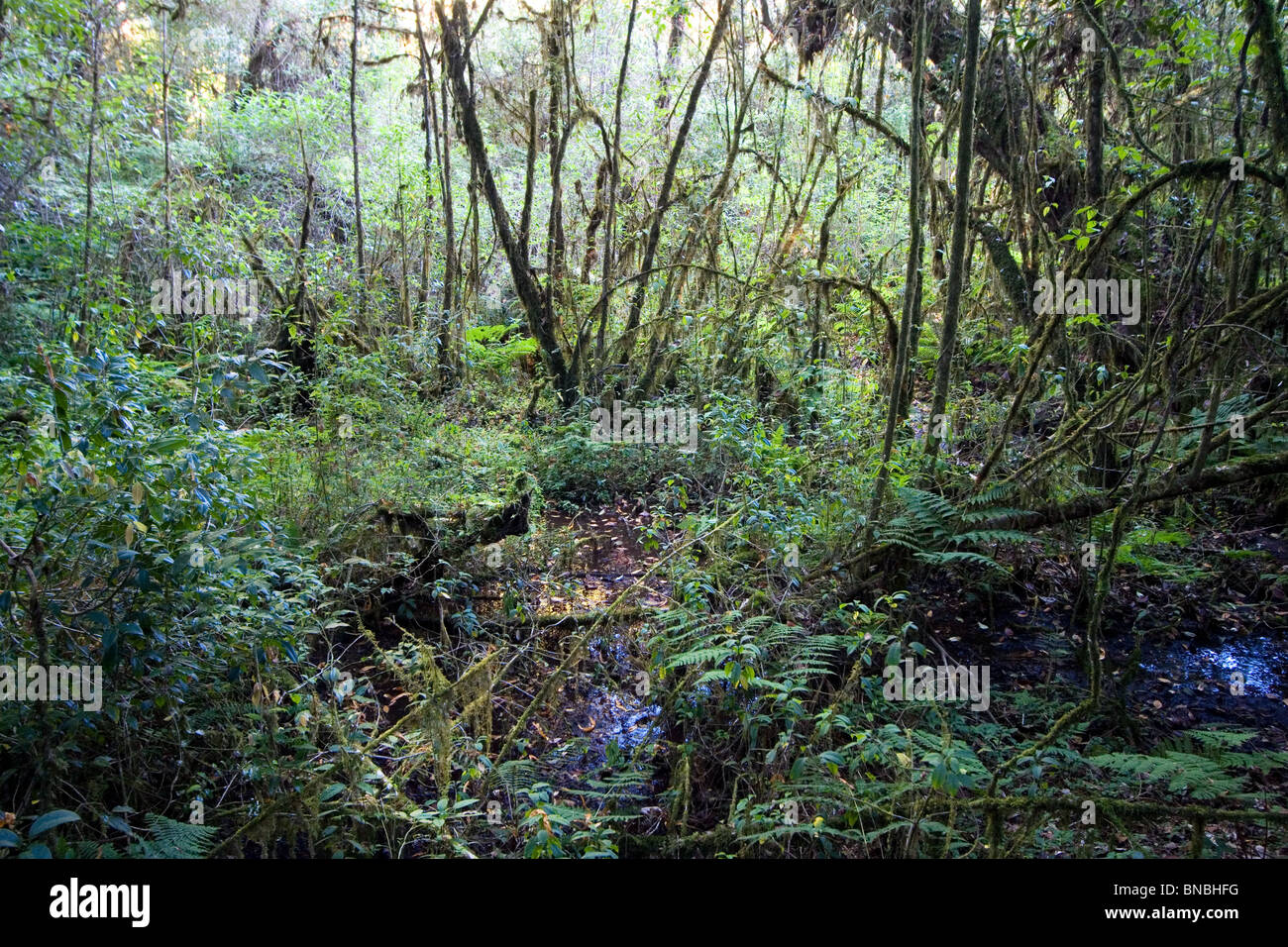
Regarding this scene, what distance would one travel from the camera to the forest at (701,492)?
3.27 m

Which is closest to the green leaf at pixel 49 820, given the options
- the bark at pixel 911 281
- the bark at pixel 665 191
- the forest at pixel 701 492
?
the forest at pixel 701 492

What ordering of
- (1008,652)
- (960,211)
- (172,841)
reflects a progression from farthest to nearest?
(960,211) < (1008,652) < (172,841)

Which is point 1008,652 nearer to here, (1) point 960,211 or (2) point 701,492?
(1) point 960,211

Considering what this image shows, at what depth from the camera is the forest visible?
3.27 meters

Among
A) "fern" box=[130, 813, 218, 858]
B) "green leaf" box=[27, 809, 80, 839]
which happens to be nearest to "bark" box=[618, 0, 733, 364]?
"fern" box=[130, 813, 218, 858]

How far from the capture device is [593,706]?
4.67 metres

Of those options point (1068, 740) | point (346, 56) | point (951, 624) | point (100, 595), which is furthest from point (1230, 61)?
point (346, 56)

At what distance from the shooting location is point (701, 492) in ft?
24.6

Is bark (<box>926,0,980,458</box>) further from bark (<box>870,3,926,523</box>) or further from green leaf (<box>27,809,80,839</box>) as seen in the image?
green leaf (<box>27,809,80,839</box>)

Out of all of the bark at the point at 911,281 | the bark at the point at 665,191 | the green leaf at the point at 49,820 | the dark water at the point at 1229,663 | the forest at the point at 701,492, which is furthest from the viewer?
the bark at the point at 665,191

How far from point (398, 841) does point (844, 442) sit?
4605mm

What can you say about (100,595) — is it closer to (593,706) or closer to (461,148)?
(593,706)

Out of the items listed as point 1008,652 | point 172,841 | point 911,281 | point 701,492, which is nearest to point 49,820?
point 172,841

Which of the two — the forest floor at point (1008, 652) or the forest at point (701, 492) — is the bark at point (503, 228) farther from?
the forest floor at point (1008, 652)
